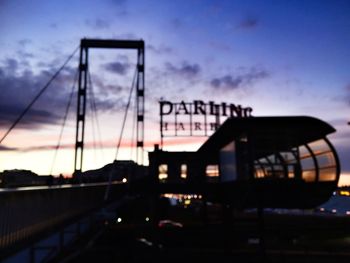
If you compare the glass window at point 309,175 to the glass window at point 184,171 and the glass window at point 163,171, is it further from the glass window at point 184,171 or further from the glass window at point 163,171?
the glass window at point 163,171

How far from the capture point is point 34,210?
35.1 ft

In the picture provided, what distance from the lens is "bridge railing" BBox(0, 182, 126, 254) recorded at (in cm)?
851

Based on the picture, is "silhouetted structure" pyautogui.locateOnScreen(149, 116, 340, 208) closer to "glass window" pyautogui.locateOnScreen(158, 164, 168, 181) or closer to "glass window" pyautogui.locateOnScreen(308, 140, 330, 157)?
"glass window" pyautogui.locateOnScreen(308, 140, 330, 157)

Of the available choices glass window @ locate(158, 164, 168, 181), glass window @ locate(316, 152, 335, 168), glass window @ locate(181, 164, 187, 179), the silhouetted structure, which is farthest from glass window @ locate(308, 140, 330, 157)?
glass window @ locate(158, 164, 168, 181)

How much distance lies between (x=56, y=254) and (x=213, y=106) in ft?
125

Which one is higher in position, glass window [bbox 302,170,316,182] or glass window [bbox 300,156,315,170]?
glass window [bbox 300,156,315,170]

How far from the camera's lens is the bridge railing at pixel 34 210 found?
8508 millimetres

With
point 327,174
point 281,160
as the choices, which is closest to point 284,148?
point 281,160

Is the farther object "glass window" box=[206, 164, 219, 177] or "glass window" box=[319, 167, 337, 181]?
"glass window" box=[206, 164, 219, 177]

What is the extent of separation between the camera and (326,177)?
17.2 meters

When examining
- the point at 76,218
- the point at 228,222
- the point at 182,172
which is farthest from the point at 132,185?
the point at 76,218

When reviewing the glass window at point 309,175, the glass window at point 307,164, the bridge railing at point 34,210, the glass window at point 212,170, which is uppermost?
the glass window at point 212,170

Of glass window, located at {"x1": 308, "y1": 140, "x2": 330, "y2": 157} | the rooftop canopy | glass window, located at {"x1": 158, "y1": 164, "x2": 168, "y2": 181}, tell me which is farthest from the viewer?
glass window, located at {"x1": 158, "y1": 164, "x2": 168, "y2": 181}

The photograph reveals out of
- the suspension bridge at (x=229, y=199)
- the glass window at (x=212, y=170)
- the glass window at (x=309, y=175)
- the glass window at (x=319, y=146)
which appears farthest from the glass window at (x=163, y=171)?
the glass window at (x=319, y=146)
